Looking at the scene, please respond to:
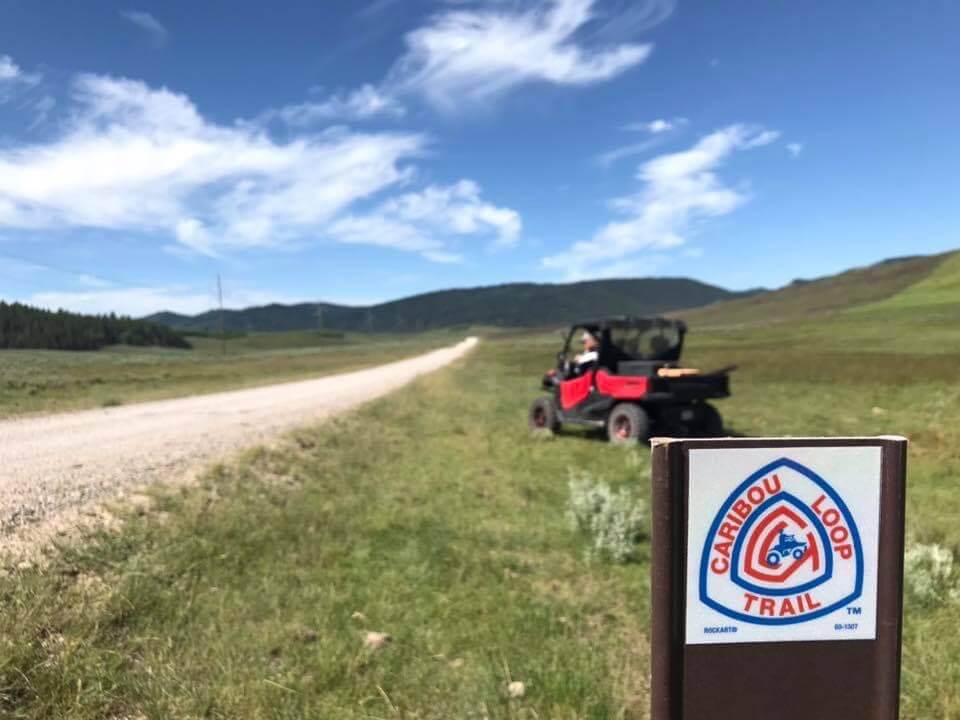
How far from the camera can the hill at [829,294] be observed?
119 m

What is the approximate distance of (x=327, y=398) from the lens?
2098 cm

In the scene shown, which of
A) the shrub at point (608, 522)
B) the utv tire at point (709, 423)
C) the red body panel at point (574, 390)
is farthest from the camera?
the red body panel at point (574, 390)

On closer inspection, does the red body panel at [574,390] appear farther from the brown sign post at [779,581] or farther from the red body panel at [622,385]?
the brown sign post at [779,581]

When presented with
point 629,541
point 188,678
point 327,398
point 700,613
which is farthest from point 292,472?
point 327,398

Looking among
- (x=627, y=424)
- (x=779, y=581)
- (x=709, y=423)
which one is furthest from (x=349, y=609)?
(x=709, y=423)

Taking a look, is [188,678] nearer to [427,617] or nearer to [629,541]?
[427,617]

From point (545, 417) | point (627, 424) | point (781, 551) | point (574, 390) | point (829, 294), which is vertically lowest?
point (545, 417)

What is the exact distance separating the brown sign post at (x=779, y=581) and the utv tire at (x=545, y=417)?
11.7 metres

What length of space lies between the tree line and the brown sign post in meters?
15.9

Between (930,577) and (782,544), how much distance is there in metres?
3.74

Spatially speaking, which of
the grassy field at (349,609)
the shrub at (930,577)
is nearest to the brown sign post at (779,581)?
the grassy field at (349,609)

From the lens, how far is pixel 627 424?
1259 centimetres

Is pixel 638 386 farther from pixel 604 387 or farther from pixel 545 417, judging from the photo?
pixel 545 417

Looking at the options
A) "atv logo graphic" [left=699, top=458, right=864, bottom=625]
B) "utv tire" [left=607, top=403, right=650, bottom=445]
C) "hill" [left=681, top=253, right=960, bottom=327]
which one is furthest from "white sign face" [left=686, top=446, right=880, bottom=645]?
"hill" [left=681, top=253, right=960, bottom=327]
